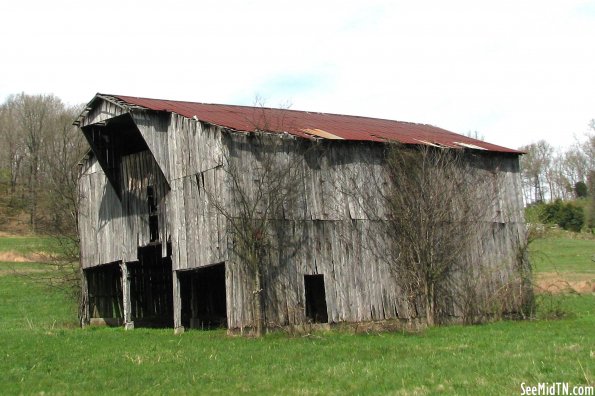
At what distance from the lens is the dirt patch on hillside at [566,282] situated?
39453mm

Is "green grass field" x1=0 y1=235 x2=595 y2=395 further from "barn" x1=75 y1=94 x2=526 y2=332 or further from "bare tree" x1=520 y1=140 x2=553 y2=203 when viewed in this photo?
"bare tree" x1=520 y1=140 x2=553 y2=203

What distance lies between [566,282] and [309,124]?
2075cm

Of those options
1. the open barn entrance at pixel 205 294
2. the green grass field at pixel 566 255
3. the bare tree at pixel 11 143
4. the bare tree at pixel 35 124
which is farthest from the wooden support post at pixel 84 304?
the bare tree at pixel 11 143

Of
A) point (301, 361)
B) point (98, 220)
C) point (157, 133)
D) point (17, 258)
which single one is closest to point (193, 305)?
point (98, 220)

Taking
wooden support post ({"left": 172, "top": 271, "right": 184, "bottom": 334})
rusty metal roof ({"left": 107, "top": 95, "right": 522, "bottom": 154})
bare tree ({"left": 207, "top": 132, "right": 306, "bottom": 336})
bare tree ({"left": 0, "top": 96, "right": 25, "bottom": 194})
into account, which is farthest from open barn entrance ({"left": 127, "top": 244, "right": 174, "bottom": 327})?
bare tree ({"left": 0, "top": 96, "right": 25, "bottom": 194})

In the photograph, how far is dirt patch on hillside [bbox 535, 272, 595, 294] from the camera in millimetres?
39453

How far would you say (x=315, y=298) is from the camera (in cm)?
2533

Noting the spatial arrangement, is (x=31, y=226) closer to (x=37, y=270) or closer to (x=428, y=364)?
(x=37, y=270)

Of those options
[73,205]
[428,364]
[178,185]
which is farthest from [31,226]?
[428,364]

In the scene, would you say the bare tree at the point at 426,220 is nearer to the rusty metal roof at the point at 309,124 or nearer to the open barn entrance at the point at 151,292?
the rusty metal roof at the point at 309,124

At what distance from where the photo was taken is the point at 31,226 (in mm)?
68625

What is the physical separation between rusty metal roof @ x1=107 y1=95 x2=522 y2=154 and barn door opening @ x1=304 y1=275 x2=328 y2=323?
4940 mm

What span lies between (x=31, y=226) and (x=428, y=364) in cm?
6023

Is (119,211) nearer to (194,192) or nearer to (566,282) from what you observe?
(194,192)
